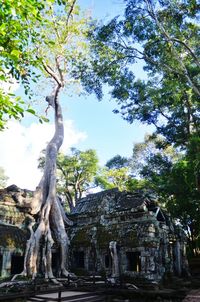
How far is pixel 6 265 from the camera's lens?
12.6 meters

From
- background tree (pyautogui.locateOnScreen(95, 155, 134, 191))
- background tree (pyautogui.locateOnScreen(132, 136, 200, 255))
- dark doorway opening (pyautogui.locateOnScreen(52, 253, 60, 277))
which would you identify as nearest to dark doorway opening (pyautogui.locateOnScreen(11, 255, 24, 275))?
dark doorway opening (pyautogui.locateOnScreen(52, 253, 60, 277))

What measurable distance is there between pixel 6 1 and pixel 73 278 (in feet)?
40.4

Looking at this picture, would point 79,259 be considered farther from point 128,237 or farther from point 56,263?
point 128,237

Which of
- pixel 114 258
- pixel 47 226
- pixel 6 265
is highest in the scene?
pixel 47 226

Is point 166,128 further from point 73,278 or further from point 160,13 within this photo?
point 73,278

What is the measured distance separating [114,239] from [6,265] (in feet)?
18.3

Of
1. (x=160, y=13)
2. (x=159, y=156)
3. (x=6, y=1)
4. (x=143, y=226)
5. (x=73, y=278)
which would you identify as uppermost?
(x=160, y=13)

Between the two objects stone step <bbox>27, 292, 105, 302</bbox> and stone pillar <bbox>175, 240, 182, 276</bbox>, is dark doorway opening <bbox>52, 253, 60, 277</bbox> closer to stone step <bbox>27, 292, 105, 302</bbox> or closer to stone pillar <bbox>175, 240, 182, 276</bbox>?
stone step <bbox>27, 292, 105, 302</bbox>

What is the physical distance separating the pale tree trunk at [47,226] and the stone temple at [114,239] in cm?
77

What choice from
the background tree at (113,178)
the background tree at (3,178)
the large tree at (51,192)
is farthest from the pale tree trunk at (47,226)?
the background tree at (3,178)

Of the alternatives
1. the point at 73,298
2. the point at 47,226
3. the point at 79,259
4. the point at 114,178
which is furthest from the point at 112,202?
the point at 114,178

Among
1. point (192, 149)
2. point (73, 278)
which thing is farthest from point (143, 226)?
point (192, 149)

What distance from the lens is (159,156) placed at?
84.3 feet

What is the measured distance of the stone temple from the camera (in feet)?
42.3
